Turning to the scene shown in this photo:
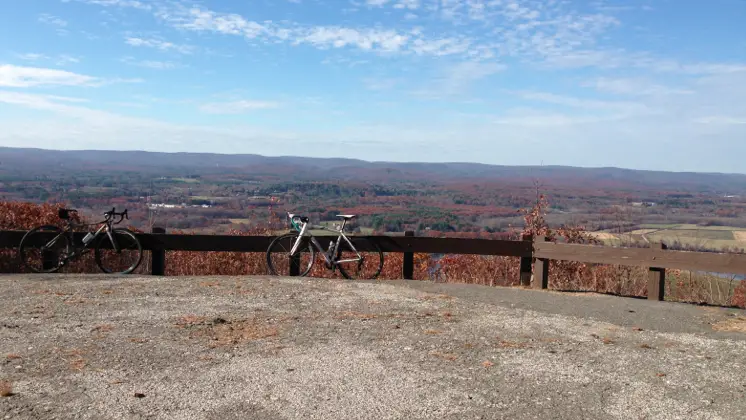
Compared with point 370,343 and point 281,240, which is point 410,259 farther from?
point 370,343

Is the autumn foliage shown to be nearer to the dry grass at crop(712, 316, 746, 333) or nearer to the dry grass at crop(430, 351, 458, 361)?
the dry grass at crop(712, 316, 746, 333)

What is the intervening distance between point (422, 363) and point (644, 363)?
216 cm

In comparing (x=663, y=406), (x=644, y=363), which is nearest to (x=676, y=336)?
(x=644, y=363)

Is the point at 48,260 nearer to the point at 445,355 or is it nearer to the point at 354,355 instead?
the point at 354,355

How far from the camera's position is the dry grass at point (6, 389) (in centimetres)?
512

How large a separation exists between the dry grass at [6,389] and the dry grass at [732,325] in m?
7.66

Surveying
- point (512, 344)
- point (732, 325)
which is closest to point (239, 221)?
point (512, 344)

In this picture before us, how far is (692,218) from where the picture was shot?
24828 millimetres

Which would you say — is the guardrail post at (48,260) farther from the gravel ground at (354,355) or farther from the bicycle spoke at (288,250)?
the bicycle spoke at (288,250)

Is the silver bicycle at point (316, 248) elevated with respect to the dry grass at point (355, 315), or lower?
elevated

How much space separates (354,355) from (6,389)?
2.92 m

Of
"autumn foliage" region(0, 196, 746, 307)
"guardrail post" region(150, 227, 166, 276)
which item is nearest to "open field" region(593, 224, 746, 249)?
"autumn foliage" region(0, 196, 746, 307)

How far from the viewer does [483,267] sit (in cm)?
1524

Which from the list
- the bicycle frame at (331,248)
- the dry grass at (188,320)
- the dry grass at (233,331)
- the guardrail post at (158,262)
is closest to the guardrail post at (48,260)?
the guardrail post at (158,262)
